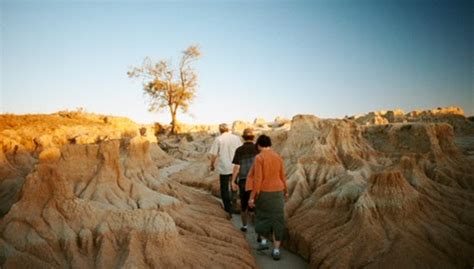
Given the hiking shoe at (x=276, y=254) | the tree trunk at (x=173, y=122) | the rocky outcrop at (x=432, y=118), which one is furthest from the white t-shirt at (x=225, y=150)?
the tree trunk at (x=173, y=122)

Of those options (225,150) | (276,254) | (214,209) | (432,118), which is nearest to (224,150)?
(225,150)

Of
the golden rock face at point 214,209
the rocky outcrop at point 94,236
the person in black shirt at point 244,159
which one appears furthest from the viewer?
the person in black shirt at point 244,159

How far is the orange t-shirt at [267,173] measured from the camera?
6.23m

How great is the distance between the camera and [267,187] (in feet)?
20.7

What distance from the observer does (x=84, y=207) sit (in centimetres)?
623

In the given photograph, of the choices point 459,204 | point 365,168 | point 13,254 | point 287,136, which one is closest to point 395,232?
point 459,204

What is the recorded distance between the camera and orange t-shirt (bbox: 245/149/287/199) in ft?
20.4

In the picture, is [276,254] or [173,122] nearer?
[276,254]

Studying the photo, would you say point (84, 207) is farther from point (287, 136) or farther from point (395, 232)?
point (287, 136)

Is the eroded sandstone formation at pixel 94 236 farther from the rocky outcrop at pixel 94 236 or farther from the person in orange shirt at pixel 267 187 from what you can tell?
the person in orange shirt at pixel 267 187

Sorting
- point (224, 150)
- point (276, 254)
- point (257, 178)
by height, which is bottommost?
point (276, 254)

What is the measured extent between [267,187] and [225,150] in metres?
2.34

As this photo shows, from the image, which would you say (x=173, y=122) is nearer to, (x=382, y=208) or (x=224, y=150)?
(x=224, y=150)

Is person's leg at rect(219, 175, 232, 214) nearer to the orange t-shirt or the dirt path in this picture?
the dirt path
